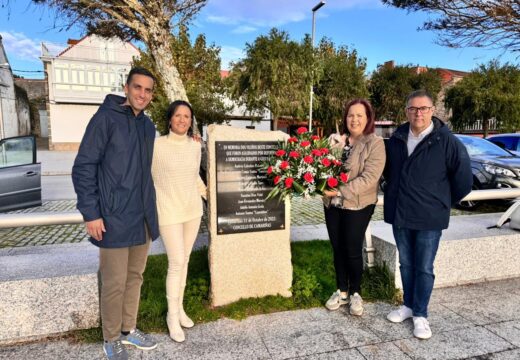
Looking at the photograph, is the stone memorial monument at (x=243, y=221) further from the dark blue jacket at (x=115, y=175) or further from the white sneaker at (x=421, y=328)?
the white sneaker at (x=421, y=328)

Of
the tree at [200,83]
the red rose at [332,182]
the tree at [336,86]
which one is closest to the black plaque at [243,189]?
the red rose at [332,182]

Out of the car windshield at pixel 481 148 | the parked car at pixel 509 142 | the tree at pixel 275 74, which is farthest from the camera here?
the tree at pixel 275 74

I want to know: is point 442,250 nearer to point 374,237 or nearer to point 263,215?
point 374,237

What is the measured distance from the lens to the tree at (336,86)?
2583 centimetres

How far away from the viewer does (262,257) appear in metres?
3.57

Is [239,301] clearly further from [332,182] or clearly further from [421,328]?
[421,328]

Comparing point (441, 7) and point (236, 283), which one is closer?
point (236, 283)

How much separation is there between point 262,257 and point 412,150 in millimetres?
1699

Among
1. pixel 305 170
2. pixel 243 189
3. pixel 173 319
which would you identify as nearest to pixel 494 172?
pixel 305 170

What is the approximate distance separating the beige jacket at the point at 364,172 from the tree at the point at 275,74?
61.0ft

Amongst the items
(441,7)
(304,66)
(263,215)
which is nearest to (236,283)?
(263,215)

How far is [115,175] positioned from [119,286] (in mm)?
807

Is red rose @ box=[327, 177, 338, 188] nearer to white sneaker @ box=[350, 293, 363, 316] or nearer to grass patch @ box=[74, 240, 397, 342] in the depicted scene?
white sneaker @ box=[350, 293, 363, 316]

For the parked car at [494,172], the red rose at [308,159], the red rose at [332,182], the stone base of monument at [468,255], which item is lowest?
the stone base of monument at [468,255]
